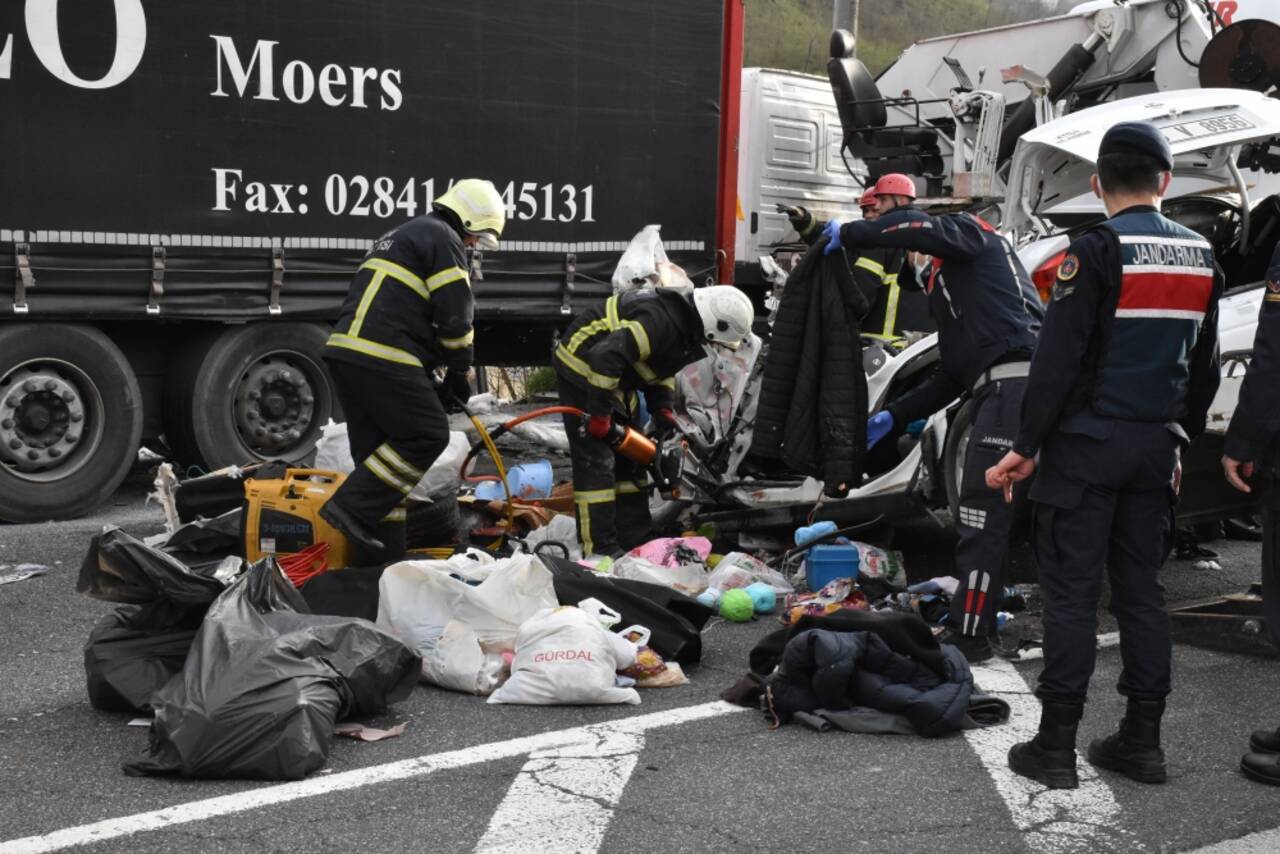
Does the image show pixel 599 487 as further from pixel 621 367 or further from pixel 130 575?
pixel 130 575

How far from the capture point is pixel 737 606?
20.1 ft

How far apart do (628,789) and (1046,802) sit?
1.13m

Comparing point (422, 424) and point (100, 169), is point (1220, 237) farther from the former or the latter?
point (100, 169)

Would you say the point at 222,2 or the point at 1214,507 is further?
the point at 222,2

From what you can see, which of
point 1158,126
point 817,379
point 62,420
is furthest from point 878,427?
point 62,420

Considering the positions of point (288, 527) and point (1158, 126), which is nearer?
point (1158, 126)

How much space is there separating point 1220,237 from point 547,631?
3.87 metres

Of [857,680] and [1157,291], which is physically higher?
[1157,291]

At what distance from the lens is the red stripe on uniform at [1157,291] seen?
412 centimetres

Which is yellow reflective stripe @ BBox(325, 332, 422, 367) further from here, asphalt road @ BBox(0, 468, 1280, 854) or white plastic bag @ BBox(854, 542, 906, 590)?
white plastic bag @ BBox(854, 542, 906, 590)

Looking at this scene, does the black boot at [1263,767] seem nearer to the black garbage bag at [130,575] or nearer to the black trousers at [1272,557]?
the black trousers at [1272,557]

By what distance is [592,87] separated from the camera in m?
9.39

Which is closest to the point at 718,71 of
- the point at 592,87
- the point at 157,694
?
the point at 592,87

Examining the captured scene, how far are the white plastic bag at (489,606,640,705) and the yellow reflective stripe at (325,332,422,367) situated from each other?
1697 millimetres
